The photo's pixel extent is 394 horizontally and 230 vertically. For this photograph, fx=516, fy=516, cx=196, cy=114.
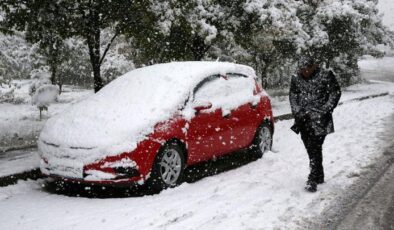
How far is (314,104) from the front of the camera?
269 inches

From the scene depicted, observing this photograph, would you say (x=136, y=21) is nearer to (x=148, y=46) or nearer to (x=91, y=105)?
(x=148, y=46)

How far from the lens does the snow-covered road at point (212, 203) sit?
5.44 meters

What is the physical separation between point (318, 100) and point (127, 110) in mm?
2586

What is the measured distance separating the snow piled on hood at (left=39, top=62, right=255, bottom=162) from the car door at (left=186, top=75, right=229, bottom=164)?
6.4 inches

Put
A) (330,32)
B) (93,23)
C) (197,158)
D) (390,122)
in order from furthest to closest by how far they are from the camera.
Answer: (330,32) < (390,122) < (93,23) < (197,158)

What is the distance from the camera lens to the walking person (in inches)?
266

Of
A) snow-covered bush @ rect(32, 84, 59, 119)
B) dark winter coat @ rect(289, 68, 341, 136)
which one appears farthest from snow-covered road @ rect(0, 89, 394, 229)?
snow-covered bush @ rect(32, 84, 59, 119)

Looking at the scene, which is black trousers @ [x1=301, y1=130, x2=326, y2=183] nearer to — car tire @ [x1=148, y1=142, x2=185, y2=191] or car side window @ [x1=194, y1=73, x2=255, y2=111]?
car side window @ [x1=194, y1=73, x2=255, y2=111]

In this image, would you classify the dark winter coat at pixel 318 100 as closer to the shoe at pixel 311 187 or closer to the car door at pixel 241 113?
the shoe at pixel 311 187

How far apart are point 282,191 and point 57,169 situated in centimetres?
294

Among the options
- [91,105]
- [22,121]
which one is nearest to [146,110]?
[91,105]

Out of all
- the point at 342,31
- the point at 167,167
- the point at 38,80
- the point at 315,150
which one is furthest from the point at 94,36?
the point at 342,31

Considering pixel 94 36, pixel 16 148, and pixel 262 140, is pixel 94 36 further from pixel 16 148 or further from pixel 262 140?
pixel 262 140

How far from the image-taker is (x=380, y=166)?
820 centimetres
